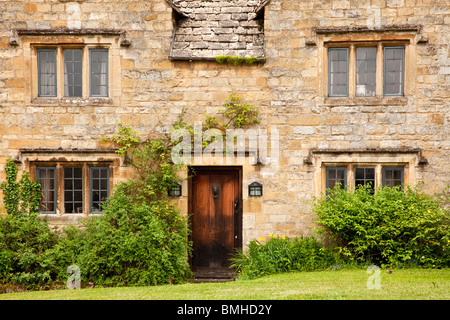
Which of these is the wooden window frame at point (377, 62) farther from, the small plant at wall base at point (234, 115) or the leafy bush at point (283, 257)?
the leafy bush at point (283, 257)

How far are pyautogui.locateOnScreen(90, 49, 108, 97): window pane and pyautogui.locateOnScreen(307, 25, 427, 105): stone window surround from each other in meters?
4.78

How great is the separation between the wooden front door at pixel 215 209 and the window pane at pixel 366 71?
3517 mm

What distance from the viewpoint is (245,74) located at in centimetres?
1066

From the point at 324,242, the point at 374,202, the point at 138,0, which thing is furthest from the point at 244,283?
the point at 138,0

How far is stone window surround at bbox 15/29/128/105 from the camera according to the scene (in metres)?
10.7

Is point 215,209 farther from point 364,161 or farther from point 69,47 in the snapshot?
point 69,47

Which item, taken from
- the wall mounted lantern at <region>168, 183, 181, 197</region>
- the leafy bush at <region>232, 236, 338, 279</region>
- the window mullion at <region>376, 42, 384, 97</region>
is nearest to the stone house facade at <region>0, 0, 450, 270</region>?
the window mullion at <region>376, 42, 384, 97</region>

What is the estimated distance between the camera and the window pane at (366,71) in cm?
1066

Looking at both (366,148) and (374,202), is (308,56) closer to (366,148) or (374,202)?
(366,148)

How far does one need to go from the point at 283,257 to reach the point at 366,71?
4683mm

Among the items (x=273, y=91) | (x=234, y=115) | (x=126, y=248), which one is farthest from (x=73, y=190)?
(x=273, y=91)

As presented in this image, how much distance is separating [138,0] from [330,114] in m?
5.18

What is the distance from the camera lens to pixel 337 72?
1072cm

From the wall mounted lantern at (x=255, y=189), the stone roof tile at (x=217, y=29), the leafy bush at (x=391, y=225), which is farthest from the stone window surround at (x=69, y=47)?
the leafy bush at (x=391, y=225)
